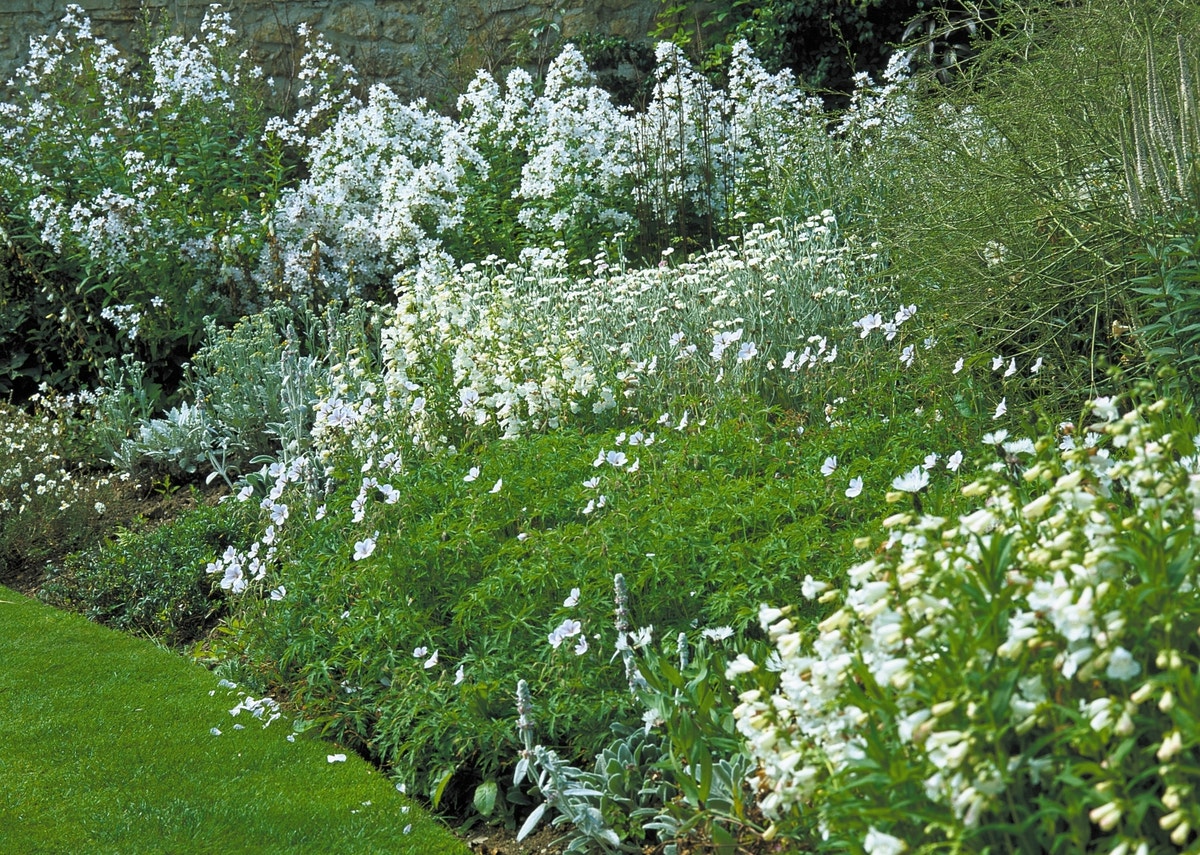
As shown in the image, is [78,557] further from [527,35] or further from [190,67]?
[527,35]

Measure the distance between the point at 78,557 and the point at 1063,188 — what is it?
4394 mm

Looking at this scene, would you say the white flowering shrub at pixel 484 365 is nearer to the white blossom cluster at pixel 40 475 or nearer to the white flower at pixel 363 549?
the white flower at pixel 363 549

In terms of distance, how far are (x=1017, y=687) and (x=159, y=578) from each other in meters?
3.82

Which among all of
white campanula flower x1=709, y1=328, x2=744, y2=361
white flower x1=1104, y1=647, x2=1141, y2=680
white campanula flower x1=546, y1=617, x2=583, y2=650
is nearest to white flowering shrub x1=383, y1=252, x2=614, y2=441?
white campanula flower x1=709, y1=328, x2=744, y2=361

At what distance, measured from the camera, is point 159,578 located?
4.62 m

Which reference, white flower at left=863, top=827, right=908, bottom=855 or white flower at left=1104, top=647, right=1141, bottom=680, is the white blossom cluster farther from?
white flower at left=1104, top=647, right=1141, bottom=680

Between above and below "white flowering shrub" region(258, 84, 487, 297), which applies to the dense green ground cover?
below

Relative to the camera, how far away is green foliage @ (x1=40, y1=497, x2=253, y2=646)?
450 cm

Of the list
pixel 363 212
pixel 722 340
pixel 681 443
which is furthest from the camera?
pixel 363 212

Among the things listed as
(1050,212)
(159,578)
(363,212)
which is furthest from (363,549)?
(363,212)

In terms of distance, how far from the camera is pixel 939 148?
16.9ft

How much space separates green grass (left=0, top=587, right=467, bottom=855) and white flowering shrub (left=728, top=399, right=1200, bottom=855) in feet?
4.22

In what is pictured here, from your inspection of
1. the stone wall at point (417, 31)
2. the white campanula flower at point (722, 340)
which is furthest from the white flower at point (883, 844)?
the stone wall at point (417, 31)

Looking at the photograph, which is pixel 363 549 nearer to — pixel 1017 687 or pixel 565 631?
pixel 565 631
